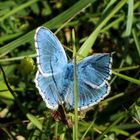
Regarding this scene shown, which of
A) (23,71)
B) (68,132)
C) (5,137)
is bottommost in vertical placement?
(5,137)

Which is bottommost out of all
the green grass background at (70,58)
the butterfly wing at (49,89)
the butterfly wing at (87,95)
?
→ the green grass background at (70,58)

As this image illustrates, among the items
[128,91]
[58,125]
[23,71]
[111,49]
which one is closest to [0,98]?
[23,71]

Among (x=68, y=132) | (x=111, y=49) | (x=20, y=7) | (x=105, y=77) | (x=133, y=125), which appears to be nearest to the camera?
(x=105, y=77)

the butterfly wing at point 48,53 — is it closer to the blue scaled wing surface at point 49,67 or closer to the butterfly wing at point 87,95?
the blue scaled wing surface at point 49,67

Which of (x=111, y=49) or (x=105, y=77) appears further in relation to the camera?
(x=111, y=49)

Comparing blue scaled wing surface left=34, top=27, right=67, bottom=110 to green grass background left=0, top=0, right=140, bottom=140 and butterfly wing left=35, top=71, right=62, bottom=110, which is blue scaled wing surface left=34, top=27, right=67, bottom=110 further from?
green grass background left=0, top=0, right=140, bottom=140

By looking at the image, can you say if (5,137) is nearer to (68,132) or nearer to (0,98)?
(0,98)

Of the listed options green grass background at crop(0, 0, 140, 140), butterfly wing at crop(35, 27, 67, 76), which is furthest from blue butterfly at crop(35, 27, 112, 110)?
green grass background at crop(0, 0, 140, 140)

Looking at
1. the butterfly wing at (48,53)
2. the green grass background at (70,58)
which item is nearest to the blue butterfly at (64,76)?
the butterfly wing at (48,53)
